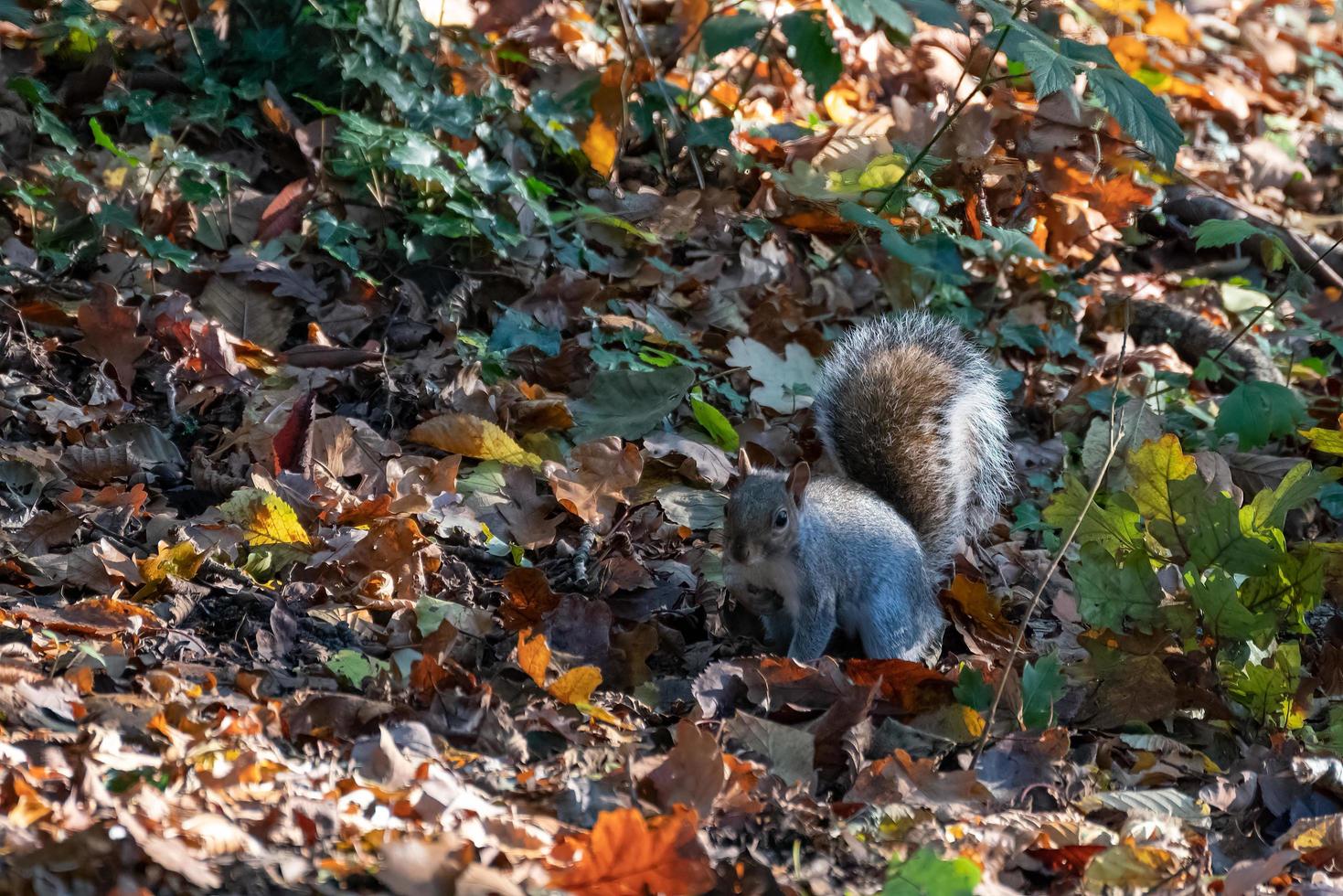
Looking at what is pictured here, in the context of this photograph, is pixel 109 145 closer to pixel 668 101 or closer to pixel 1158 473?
pixel 668 101

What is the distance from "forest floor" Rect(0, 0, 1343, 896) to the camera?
2.34 metres

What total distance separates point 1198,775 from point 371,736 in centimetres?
175

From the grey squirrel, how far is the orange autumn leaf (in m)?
1.11

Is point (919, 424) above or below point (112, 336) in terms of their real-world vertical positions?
below

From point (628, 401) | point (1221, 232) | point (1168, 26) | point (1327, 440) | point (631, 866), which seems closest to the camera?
point (631, 866)

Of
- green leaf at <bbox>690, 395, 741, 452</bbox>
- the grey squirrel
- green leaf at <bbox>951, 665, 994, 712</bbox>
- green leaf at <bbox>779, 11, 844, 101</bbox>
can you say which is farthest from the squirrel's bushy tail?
green leaf at <bbox>779, 11, 844, 101</bbox>

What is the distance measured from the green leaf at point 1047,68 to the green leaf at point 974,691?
1511mm

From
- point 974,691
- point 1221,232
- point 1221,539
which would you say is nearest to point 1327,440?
point 1221,232

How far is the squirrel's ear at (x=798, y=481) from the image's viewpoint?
314cm

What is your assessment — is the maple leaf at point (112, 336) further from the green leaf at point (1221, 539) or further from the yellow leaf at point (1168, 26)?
the yellow leaf at point (1168, 26)

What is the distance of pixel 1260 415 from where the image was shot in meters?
4.15

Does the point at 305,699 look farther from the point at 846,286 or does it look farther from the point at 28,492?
the point at 846,286

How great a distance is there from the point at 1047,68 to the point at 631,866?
238cm

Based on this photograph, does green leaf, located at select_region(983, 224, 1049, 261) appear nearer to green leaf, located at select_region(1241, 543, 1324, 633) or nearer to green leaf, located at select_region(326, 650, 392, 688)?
green leaf, located at select_region(1241, 543, 1324, 633)
